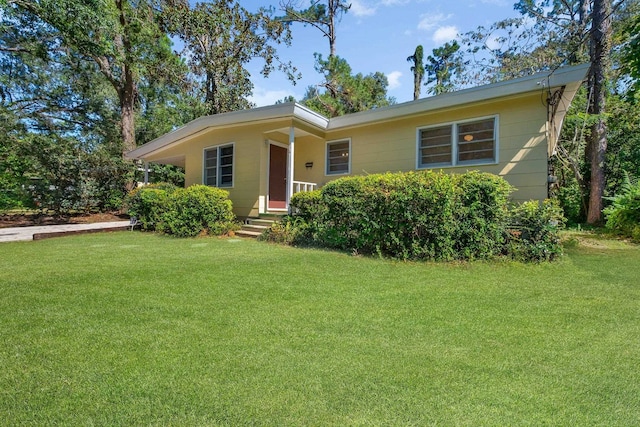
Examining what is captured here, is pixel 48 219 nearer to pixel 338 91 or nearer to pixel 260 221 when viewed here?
pixel 260 221

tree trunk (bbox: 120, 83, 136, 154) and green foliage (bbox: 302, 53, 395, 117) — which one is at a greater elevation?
green foliage (bbox: 302, 53, 395, 117)

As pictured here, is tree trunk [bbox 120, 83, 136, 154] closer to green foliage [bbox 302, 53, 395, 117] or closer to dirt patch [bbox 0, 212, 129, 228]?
dirt patch [bbox 0, 212, 129, 228]

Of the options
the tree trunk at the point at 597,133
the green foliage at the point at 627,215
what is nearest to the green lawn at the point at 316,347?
the green foliage at the point at 627,215

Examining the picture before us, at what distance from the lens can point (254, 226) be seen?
8289 millimetres

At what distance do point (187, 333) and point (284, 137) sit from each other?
301 inches

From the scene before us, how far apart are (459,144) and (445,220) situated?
2.87 meters

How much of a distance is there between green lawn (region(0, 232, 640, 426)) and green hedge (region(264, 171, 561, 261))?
878 mm

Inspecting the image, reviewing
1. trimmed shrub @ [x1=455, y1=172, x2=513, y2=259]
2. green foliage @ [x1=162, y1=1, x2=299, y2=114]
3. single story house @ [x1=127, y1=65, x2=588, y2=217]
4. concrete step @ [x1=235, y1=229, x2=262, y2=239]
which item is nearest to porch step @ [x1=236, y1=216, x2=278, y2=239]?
concrete step @ [x1=235, y1=229, x2=262, y2=239]

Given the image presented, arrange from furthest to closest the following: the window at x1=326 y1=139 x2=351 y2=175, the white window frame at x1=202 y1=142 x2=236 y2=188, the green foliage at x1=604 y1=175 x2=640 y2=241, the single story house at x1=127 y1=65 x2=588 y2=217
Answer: the white window frame at x1=202 y1=142 x2=236 y2=188 → the window at x1=326 y1=139 x2=351 y2=175 → the green foliage at x1=604 y1=175 x2=640 y2=241 → the single story house at x1=127 y1=65 x2=588 y2=217

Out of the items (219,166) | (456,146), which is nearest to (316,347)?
(456,146)

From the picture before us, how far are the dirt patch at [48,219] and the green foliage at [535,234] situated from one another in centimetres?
1292

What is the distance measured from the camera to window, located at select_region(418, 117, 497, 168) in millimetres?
6711

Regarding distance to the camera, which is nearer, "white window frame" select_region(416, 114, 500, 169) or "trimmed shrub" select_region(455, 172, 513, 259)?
"trimmed shrub" select_region(455, 172, 513, 259)

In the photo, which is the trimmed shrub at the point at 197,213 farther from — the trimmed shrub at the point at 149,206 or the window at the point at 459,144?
the window at the point at 459,144
